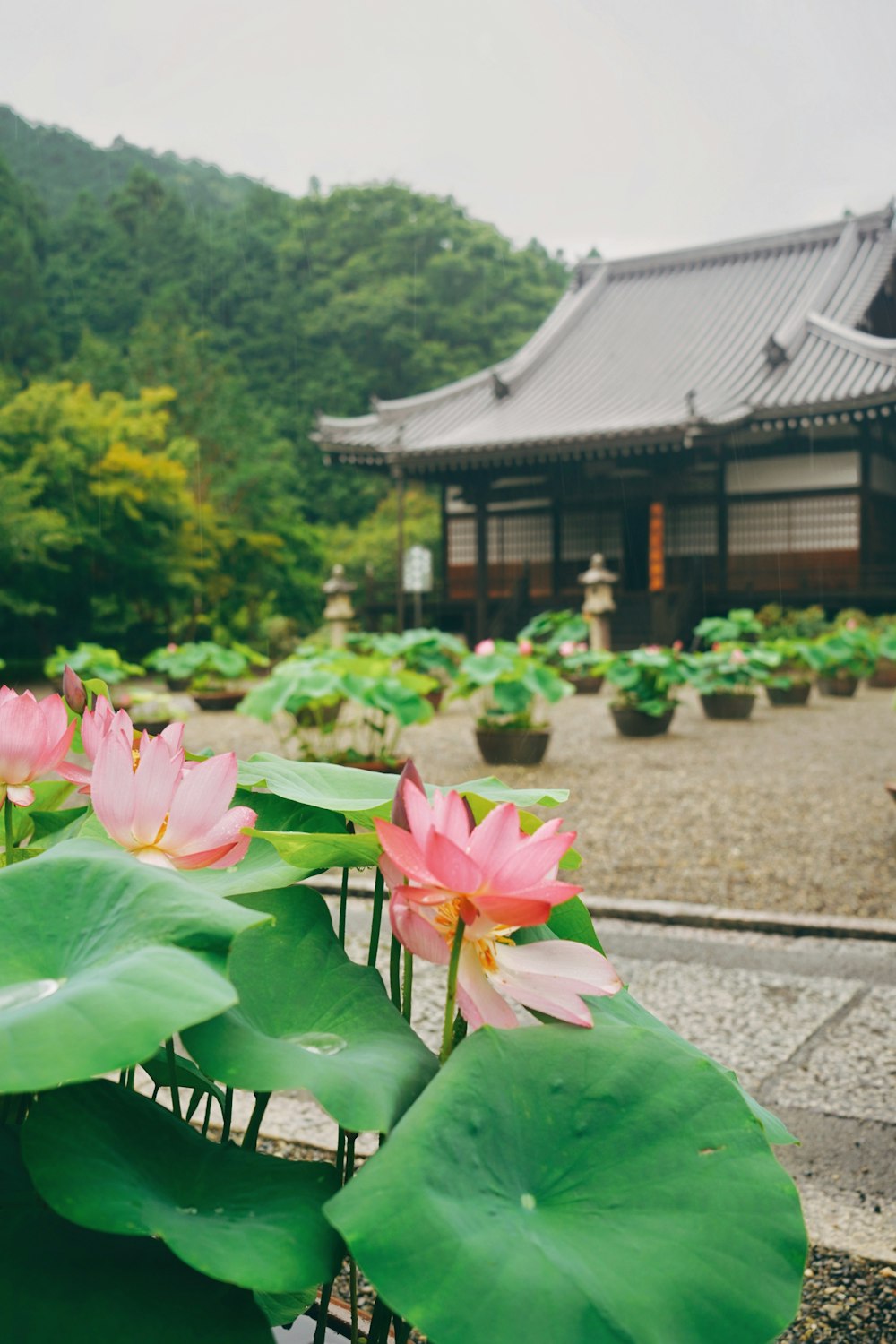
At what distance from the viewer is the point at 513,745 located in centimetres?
639

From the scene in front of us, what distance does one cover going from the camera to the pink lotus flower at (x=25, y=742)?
746 millimetres

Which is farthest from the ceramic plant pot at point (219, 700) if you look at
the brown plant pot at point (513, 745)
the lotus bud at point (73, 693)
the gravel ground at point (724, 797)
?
the lotus bud at point (73, 693)

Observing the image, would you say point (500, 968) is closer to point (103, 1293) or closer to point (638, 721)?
point (103, 1293)

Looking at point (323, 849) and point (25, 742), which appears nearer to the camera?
point (323, 849)

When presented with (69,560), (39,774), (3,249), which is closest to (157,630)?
(69,560)

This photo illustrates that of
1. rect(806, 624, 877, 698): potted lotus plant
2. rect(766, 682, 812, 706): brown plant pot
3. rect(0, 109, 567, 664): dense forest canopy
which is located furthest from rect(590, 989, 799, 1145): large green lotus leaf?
rect(0, 109, 567, 664): dense forest canopy

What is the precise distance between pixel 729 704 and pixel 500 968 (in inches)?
323

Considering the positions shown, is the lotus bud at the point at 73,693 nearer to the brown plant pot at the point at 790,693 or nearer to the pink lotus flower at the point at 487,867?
the pink lotus flower at the point at 487,867

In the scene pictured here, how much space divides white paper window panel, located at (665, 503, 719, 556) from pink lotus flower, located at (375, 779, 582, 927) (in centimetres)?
1430

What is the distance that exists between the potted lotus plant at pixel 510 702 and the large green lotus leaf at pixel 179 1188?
228 inches

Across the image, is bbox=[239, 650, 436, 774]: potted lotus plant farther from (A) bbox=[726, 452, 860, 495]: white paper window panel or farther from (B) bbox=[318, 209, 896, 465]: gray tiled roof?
(A) bbox=[726, 452, 860, 495]: white paper window panel

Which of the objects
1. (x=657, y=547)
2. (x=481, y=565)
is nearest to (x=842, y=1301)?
(x=657, y=547)

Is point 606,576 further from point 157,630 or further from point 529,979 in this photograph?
point 529,979

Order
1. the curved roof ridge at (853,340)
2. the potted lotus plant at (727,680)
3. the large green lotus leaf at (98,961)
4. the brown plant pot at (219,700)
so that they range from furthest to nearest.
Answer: the curved roof ridge at (853,340) < the brown plant pot at (219,700) < the potted lotus plant at (727,680) < the large green lotus leaf at (98,961)
